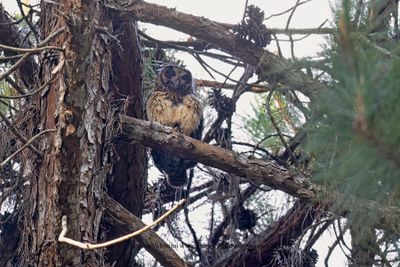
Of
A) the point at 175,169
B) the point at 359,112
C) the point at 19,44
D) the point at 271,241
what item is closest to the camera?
the point at 359,112

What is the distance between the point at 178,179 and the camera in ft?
12.3

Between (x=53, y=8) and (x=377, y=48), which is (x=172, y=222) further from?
(x=377, y=48)

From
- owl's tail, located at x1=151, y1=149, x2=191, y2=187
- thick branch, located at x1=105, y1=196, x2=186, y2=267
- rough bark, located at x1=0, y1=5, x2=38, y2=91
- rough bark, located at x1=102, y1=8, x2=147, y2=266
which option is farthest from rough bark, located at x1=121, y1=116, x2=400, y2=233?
Result: owl's tail, located at x1=151, y1=149, x2=191, y2=187

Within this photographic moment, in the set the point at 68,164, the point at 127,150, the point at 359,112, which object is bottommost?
the point at 359,112

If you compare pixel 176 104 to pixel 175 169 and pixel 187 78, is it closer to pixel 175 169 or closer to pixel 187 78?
pixel 187 78

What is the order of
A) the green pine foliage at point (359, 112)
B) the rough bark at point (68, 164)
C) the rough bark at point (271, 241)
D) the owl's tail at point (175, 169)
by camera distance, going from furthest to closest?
the owl's tail at point (175, 169) < the rough bark at point (271, 241) < the rough bark at point (68, 164) < the green pine foliage at point (359, 112)

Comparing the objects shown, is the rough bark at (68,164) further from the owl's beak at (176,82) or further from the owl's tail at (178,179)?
the owl's beak at (176,82)

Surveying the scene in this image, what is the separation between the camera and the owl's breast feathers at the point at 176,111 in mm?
4027

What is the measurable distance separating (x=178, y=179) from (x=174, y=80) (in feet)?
1.96

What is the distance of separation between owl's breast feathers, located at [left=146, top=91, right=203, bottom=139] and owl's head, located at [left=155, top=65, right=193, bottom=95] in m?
0.03

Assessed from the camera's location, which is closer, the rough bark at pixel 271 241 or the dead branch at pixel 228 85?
the rough bark at pixel 271 241

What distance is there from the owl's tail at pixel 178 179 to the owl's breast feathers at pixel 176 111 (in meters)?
0.34

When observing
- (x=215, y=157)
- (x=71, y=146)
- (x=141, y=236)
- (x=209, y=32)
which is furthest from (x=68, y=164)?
(x=209, y=32)

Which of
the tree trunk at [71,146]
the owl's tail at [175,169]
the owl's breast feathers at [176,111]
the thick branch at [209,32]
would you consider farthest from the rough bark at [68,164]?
the owl's breast feathers at [176,111]
